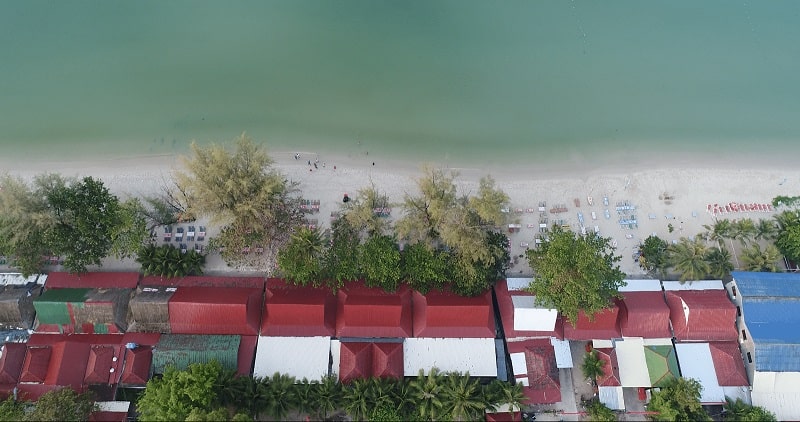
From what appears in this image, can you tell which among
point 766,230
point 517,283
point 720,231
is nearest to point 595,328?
point 517,283

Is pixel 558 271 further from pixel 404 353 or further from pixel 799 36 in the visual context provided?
pixel 799 36

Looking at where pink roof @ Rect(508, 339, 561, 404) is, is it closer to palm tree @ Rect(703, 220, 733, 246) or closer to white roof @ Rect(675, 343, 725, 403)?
white roof @ Rect(675, 343, 725, 403)

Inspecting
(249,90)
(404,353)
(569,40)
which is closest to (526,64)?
(569,40)

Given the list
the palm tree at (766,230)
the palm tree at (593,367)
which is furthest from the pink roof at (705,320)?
the palm tree at (766,230)

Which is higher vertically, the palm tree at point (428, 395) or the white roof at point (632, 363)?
the white roof at point (632, 363)

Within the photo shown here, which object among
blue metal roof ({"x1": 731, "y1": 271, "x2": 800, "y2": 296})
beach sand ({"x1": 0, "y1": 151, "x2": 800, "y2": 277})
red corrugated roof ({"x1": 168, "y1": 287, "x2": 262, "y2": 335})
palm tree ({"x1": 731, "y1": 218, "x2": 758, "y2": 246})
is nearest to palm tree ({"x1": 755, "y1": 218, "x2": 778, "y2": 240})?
palm tree ({"x1": 731, "y1": 218, "x2": 758, "y2": 246})

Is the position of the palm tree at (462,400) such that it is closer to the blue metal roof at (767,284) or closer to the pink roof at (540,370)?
the pink roof at (540,370)
